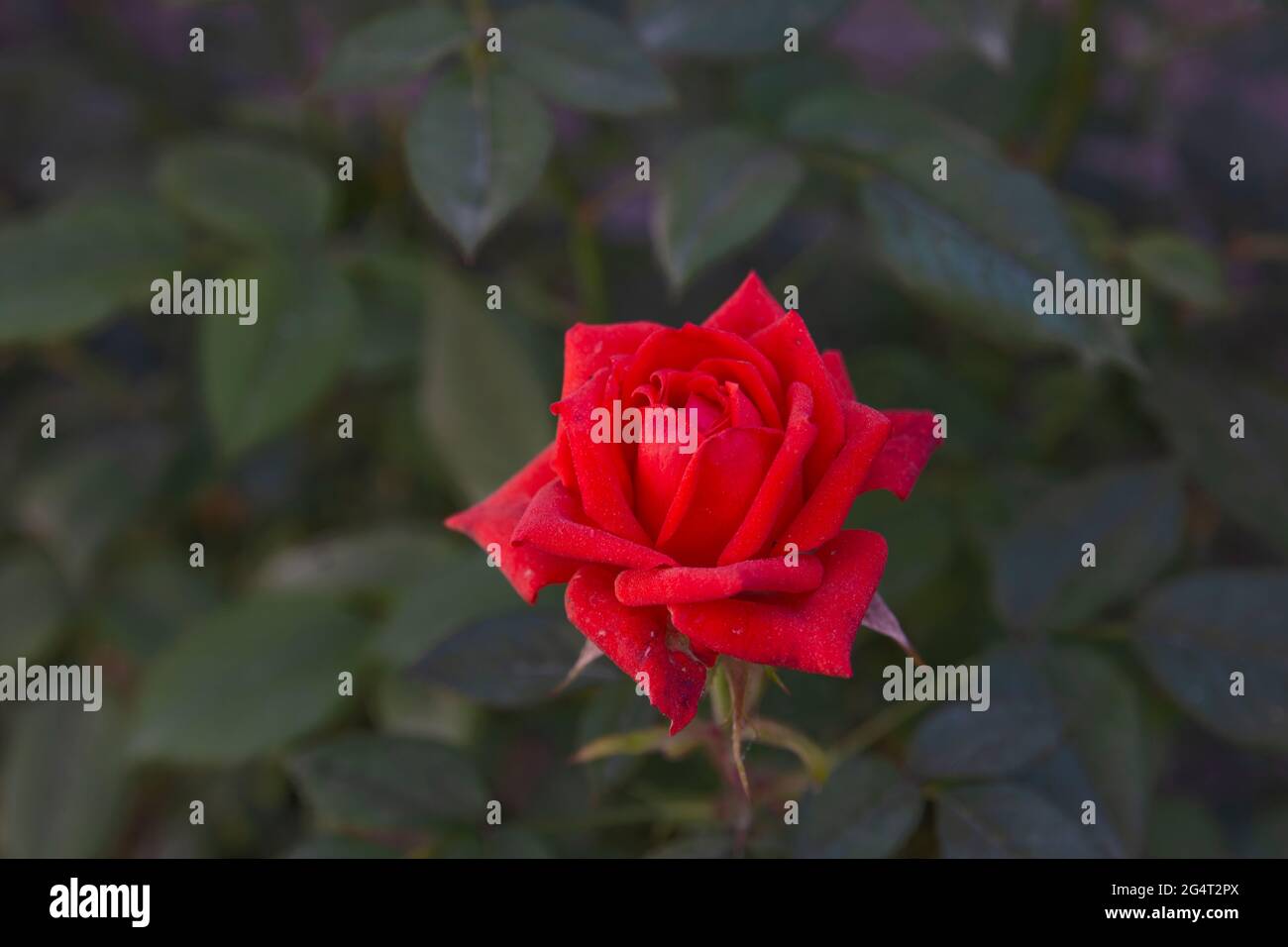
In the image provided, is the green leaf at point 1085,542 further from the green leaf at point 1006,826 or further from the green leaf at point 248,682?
the green leaf at point 248,682

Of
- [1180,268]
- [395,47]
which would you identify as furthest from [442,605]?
[1180,268]

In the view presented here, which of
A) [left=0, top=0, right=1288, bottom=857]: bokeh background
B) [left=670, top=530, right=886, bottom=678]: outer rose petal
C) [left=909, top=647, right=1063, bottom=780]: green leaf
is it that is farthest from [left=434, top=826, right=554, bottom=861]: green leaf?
[left=670, top=530, right=886, bottom=678]: outer rose petal

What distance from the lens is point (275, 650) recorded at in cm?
109

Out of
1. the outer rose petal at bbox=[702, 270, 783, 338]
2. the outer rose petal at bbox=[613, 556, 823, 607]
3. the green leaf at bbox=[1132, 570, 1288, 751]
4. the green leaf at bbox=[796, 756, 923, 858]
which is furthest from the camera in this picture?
the green leaf at bbox=[1132, 570, 1288, 751]

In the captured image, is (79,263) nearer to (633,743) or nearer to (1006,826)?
(633,743)

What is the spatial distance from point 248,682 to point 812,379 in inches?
29.8

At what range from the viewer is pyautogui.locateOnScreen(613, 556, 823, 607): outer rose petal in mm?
475

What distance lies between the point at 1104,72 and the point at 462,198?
2.82 feet

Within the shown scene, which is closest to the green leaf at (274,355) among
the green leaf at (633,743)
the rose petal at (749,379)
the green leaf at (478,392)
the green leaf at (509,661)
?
the green leaf at (478,392)

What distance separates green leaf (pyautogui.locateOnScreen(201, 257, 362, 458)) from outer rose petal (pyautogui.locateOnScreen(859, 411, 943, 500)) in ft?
1.97

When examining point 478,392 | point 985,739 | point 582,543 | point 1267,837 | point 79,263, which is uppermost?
point 79,263

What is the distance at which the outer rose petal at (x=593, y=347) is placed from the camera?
0.56 metres

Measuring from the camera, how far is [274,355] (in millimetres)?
1020

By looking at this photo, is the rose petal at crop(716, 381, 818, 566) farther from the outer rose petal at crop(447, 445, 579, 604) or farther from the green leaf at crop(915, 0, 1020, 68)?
the green leaf at crop(915, 0, 1020, 68)
